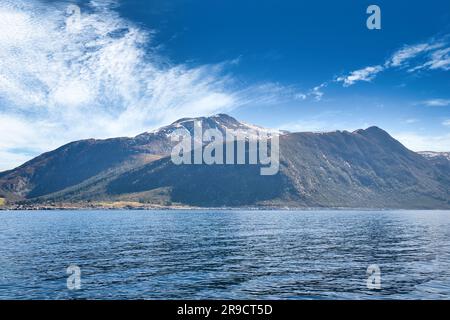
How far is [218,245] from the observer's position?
8462 cm

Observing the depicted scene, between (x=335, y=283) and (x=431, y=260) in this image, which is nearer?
(x=335, y=283)

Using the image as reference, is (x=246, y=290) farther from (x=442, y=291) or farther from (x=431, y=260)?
(x=431, y=260)

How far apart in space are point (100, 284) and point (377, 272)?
35.6 metres
